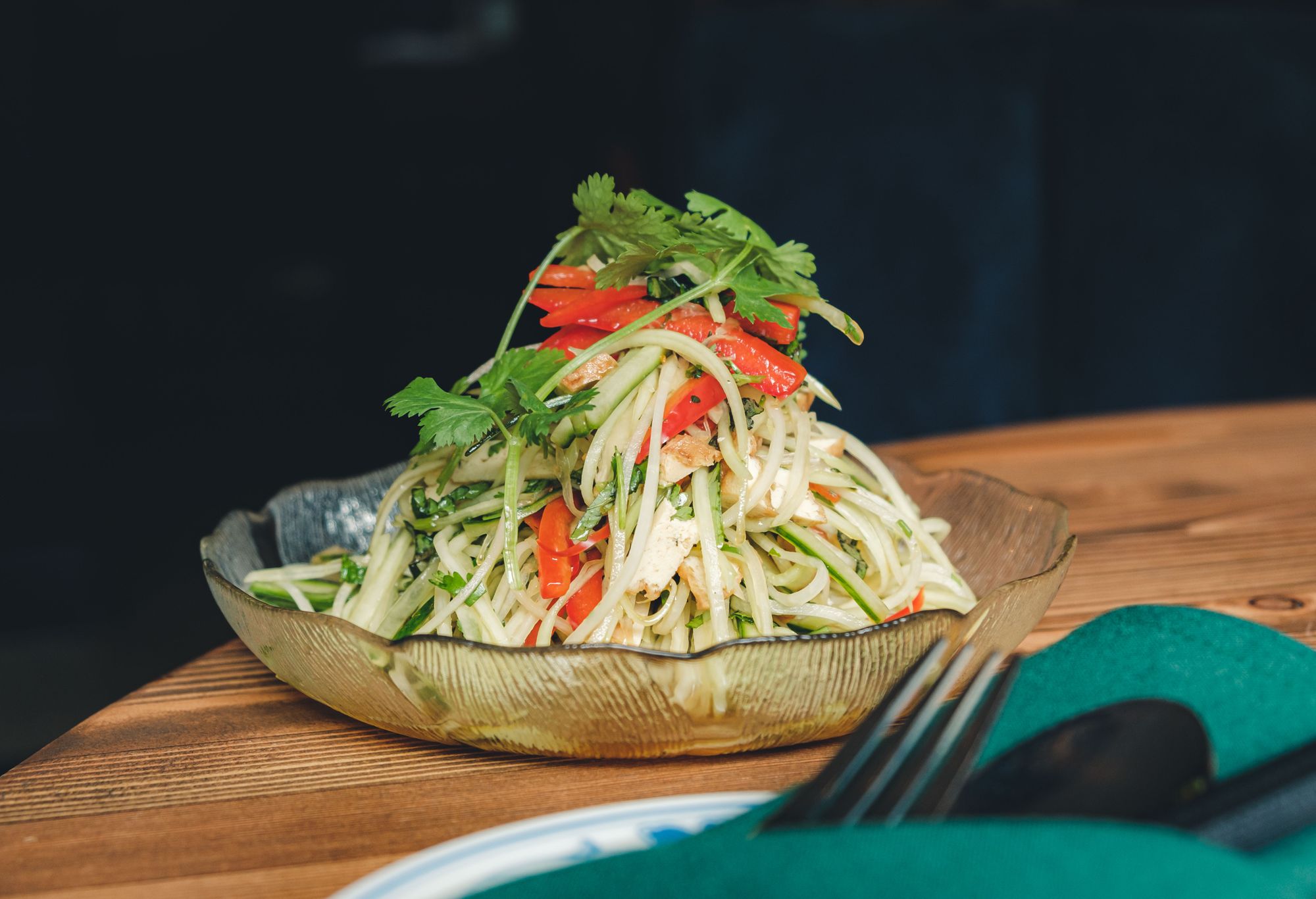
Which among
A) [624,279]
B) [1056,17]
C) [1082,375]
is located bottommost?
[1082,375]

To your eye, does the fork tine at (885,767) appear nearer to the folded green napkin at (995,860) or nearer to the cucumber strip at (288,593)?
the folded green napkin at (995,860)

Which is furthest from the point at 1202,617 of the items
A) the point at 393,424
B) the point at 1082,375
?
the point at 393,424

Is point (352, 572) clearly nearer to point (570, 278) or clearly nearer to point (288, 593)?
point (288, 593)

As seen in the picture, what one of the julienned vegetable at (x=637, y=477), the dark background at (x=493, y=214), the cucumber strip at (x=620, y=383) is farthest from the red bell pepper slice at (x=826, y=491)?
the dark background at (x=493, y=214)

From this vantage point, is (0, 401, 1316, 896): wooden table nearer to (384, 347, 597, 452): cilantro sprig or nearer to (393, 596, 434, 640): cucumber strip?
(393, 596, 434, 640): cucumber strip

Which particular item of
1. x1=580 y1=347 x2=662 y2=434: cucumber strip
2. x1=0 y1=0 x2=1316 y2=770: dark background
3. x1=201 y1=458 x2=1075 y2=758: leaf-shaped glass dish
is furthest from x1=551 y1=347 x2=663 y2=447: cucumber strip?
x1=0 y1=0 x2=1316 y2=770: dark background

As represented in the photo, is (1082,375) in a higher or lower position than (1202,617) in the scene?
lower

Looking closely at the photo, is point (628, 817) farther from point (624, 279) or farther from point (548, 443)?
point (624, 279)
